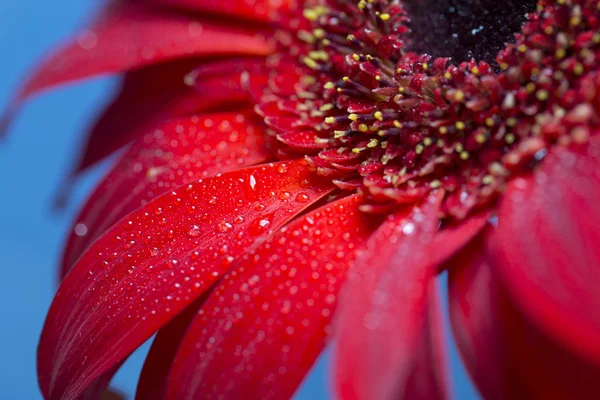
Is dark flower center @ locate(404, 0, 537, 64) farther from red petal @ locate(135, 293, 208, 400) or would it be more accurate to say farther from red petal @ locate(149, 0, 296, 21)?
red petal @ locate(135, 293, 208, 400)

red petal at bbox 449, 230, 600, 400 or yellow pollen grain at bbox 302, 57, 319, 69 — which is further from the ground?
yellow pollen grain at bbox 302, 57, 319, 69

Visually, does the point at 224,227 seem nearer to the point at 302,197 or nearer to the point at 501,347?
the point at 302,197

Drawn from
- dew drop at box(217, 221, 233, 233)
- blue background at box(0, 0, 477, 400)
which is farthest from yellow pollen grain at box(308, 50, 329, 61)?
blue background at box(0, 0, 477, 400)

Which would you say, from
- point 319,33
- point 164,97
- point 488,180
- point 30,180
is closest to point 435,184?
point 488,180

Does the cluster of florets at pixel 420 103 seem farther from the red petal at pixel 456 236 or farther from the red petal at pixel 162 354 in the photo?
the red petal at pixel 162 354

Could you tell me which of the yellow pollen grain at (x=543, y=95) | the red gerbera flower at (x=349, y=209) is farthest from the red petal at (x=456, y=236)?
the yellow pollen grain at (x=543, y=95)
